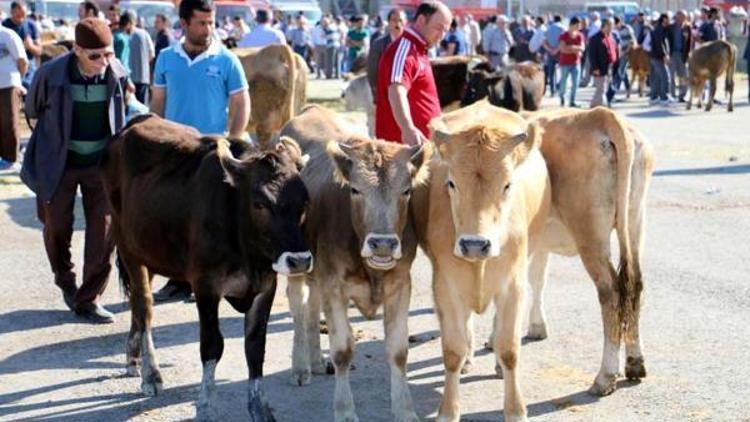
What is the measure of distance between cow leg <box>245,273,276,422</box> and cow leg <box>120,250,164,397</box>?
0.84 m

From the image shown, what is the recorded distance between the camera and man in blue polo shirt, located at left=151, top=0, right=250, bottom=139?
7.88 meters

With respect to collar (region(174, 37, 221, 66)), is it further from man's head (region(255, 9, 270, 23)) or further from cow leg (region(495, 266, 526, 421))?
man's head (region(255, 9, 270, 23))

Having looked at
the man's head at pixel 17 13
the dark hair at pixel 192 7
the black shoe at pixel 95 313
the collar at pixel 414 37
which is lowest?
the black shoe at pixel 95 313

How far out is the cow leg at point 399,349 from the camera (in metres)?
6.14

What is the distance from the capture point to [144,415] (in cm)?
645

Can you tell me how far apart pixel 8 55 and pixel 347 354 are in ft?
32.4

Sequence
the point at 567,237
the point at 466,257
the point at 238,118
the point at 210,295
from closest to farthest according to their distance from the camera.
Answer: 1. the point at 466,257
2. the point at 210,295
3. the point at 567,237
4. the point at 238,118

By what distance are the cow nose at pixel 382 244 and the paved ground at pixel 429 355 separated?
111cm

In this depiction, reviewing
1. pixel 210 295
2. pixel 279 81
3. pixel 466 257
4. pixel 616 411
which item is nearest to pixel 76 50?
pixel 210 295

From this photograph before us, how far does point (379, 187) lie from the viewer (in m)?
5.95

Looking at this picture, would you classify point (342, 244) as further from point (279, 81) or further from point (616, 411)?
point (279, 81)

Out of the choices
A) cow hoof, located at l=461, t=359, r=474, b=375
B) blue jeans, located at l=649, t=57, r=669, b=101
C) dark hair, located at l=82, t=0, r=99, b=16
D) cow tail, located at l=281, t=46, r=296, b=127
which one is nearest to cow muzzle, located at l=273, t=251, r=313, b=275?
cow hoof, located at l=461, t=359, r=474, b=375

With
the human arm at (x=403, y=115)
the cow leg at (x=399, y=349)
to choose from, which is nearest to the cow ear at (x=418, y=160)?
the cow leg at (x=399, y=349)

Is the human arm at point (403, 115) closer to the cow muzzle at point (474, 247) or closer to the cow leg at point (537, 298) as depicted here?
the cow leg at point (537, 298)
